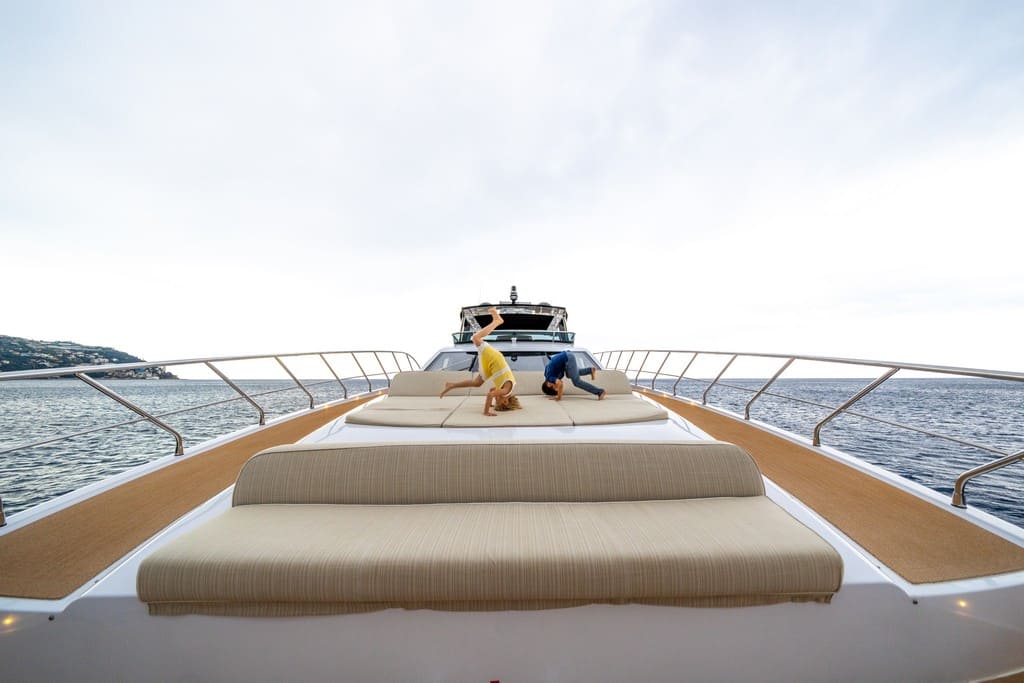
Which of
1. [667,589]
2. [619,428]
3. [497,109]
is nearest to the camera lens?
[667,589]

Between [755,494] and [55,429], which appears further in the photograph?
[55,429]

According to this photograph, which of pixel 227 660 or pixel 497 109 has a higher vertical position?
pixel 497 109

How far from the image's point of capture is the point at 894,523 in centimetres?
157

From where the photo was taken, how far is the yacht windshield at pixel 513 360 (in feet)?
15.0

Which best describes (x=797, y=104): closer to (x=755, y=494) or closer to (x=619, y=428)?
(x=619, y=428)

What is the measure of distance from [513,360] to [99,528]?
4165 millimetres

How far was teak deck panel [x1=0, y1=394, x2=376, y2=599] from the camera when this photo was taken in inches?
46.8

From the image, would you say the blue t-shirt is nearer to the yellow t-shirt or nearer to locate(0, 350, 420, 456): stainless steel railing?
the yellow t-shirt

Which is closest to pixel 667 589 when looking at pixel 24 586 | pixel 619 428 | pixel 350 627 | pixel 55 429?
pixel 350 627

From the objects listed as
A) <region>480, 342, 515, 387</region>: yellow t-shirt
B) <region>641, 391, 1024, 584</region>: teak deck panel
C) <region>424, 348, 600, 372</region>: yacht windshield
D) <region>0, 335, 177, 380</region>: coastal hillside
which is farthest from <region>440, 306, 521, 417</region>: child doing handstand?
<region>0, 335, 177, 380</region>: coastal hillside

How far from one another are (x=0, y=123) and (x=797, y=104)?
1621 centimetres

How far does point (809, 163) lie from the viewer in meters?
9.06

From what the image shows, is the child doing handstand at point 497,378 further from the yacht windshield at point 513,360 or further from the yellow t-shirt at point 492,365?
the yacht windshield at point 513,360

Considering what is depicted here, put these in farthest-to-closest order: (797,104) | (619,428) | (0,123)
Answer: (797,104)
(0,123)
(619,428)
